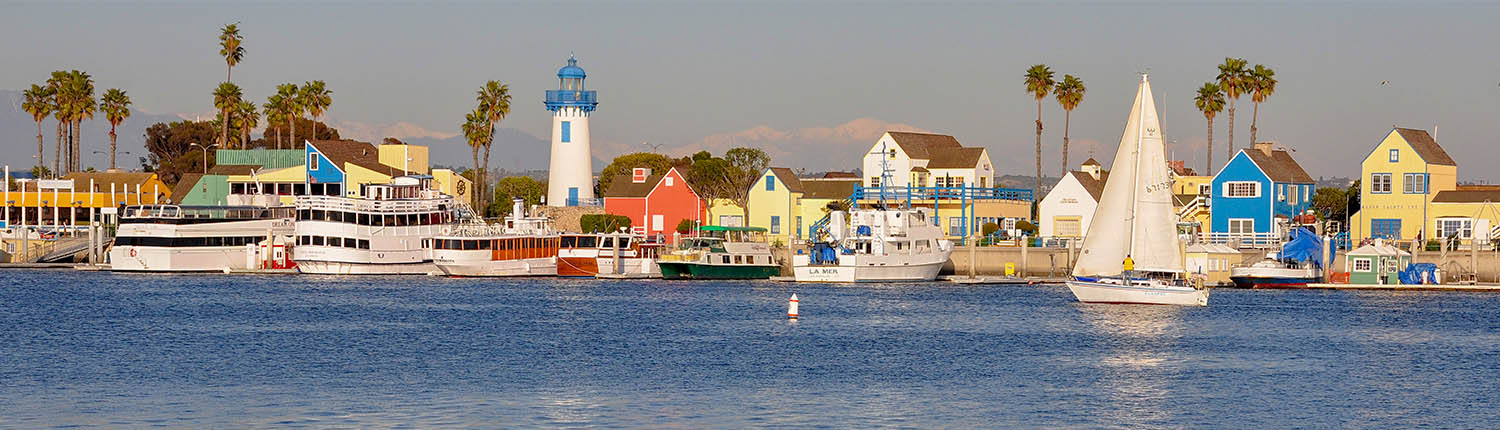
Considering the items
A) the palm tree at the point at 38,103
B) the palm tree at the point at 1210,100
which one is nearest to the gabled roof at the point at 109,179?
the palm tree at the point at 38,103

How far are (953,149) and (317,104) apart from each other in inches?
1744

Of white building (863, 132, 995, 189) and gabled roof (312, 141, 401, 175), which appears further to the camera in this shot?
gabled roof (312, 141, 401, 175)

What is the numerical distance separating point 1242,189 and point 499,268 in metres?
37.8

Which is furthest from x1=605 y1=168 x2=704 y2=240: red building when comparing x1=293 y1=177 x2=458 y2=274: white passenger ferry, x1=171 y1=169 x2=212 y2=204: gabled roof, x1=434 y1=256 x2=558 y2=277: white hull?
x1=171 y1=169 x2=212 y2=204: gabled roof

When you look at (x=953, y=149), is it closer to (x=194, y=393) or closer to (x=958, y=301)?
(x=958, y=301)

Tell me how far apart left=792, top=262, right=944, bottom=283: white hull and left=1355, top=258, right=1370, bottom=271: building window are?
61.3 feet

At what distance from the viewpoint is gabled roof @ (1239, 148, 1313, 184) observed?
295 ft

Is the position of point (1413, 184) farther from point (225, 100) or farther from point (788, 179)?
point (225, 100)

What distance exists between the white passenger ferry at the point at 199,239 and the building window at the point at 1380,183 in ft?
180

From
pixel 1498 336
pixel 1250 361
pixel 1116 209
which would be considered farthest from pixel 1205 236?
pixel 1250 361

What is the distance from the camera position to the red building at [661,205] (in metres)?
105

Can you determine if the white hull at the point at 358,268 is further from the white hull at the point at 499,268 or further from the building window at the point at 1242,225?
the building window at the point at 1242,225

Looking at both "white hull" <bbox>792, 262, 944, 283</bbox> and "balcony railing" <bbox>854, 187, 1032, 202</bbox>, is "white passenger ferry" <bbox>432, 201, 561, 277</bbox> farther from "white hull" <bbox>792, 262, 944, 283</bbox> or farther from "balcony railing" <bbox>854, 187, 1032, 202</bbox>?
"balcony railing" <bbox>854, 187, 1032, 202</bbox>

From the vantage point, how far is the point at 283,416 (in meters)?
35.5
